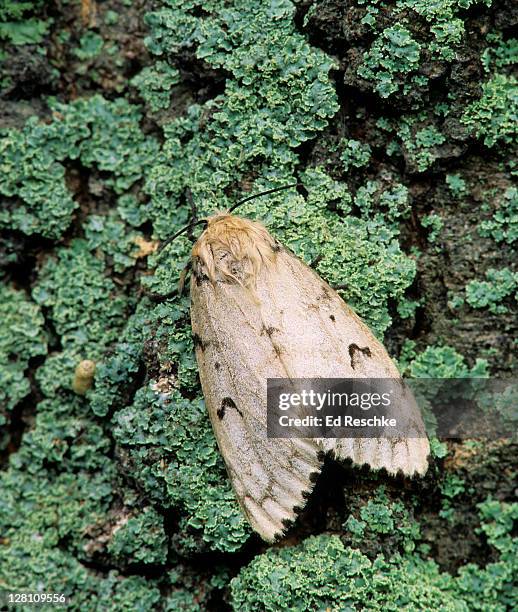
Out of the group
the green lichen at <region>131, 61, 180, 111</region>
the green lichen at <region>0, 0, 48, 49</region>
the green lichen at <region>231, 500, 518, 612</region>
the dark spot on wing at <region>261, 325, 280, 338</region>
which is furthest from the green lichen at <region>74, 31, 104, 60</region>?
the green lichen at <region>231, 500, 518, 612</region>

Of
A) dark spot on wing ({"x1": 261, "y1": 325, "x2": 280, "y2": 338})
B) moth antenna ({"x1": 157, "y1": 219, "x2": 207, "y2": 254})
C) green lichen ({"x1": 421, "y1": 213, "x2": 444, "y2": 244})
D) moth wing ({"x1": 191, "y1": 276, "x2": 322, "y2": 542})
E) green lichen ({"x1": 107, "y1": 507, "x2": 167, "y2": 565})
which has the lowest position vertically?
green lichen ({"x1": 107, "y1": 507, "x2": 167, "y2": 565})

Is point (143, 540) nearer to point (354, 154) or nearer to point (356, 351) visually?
point (356, 351)

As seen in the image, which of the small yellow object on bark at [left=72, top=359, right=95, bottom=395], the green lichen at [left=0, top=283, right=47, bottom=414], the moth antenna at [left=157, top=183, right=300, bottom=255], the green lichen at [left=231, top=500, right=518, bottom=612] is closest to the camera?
the green lichen at [left=231, top=500, right=518, bottom=612]

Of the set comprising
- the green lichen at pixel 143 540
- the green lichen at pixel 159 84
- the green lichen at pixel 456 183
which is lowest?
the green lichen at pixel 143 540

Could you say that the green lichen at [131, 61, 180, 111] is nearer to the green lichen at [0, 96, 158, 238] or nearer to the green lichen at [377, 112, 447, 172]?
the green lichen at [0, 96, 158, 238]

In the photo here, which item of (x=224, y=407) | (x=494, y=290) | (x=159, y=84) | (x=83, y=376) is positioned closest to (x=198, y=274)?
(x=224, y=407)

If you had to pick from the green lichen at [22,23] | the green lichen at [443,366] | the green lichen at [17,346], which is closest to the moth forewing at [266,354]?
the green lichen at [443,366]

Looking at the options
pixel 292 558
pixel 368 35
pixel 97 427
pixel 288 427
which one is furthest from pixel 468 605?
pixel 368 35

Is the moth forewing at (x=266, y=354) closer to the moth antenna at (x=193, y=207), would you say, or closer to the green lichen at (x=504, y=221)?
the moth antenna at (x=193, y=207)

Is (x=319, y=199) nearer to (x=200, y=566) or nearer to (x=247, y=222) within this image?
(x=247, y=222)
